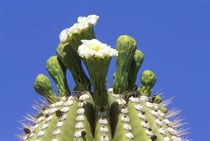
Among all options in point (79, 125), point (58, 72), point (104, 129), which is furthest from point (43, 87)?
point (104, 129)

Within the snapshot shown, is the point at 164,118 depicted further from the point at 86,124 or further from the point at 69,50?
the point at 69,50

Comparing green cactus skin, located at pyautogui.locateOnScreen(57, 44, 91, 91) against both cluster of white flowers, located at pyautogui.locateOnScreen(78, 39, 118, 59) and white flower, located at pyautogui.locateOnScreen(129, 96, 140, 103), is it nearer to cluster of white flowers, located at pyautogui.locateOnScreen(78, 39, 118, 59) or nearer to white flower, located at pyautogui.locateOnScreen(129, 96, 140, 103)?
white flower, located at pyautogui.locateOnScreen(129, 96, 140, 103)

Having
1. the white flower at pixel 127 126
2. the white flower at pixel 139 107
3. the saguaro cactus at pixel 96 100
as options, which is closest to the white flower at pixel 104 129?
the saguaro cactus at pixel 96 100

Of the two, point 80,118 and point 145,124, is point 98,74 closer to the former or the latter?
point 80,118

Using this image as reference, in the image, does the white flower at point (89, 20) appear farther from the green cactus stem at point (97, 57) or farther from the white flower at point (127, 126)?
the white flower at point (127, 126)

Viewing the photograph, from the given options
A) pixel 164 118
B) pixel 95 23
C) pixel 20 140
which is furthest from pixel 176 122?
pixel 20 140

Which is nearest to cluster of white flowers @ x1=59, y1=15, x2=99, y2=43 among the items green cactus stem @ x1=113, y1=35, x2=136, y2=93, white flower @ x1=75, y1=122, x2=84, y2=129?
green cactus stem @ x1=113, y1=35, x2=136, y2=93
